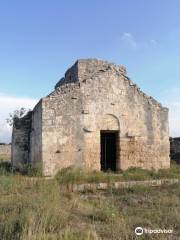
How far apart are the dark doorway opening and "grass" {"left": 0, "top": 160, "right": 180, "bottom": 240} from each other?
3.71 m

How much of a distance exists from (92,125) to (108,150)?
1.96 metres

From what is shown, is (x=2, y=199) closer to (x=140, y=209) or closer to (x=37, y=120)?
(x=140, y=209)

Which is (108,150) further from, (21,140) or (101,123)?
(21,140)

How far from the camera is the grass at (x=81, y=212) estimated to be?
5773mm

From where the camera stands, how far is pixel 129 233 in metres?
5.93

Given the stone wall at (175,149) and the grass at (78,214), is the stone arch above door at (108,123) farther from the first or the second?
the stone wall at (175,149)

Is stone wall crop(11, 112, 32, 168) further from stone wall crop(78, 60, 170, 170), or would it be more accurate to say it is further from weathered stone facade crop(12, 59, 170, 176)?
stone wall crop(78, 60, 170, 170)

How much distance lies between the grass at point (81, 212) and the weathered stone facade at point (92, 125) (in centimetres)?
217

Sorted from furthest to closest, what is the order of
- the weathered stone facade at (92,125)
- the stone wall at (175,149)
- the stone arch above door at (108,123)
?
the stone wall at (175,149)
the stone arch above door at (108,123)
the weathered stone facade at (92,125)

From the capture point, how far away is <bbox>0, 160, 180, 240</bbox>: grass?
5773 millimetres

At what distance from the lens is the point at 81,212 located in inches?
303

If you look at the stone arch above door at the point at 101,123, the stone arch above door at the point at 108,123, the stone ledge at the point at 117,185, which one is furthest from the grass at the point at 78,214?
the stone arch above door at the point at 108,123

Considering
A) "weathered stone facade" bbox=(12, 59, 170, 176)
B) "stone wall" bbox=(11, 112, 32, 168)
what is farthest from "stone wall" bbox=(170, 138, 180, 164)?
"stone wall" bbox=(11, 112, 32, 168)

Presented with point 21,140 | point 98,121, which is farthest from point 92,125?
point 21,140
